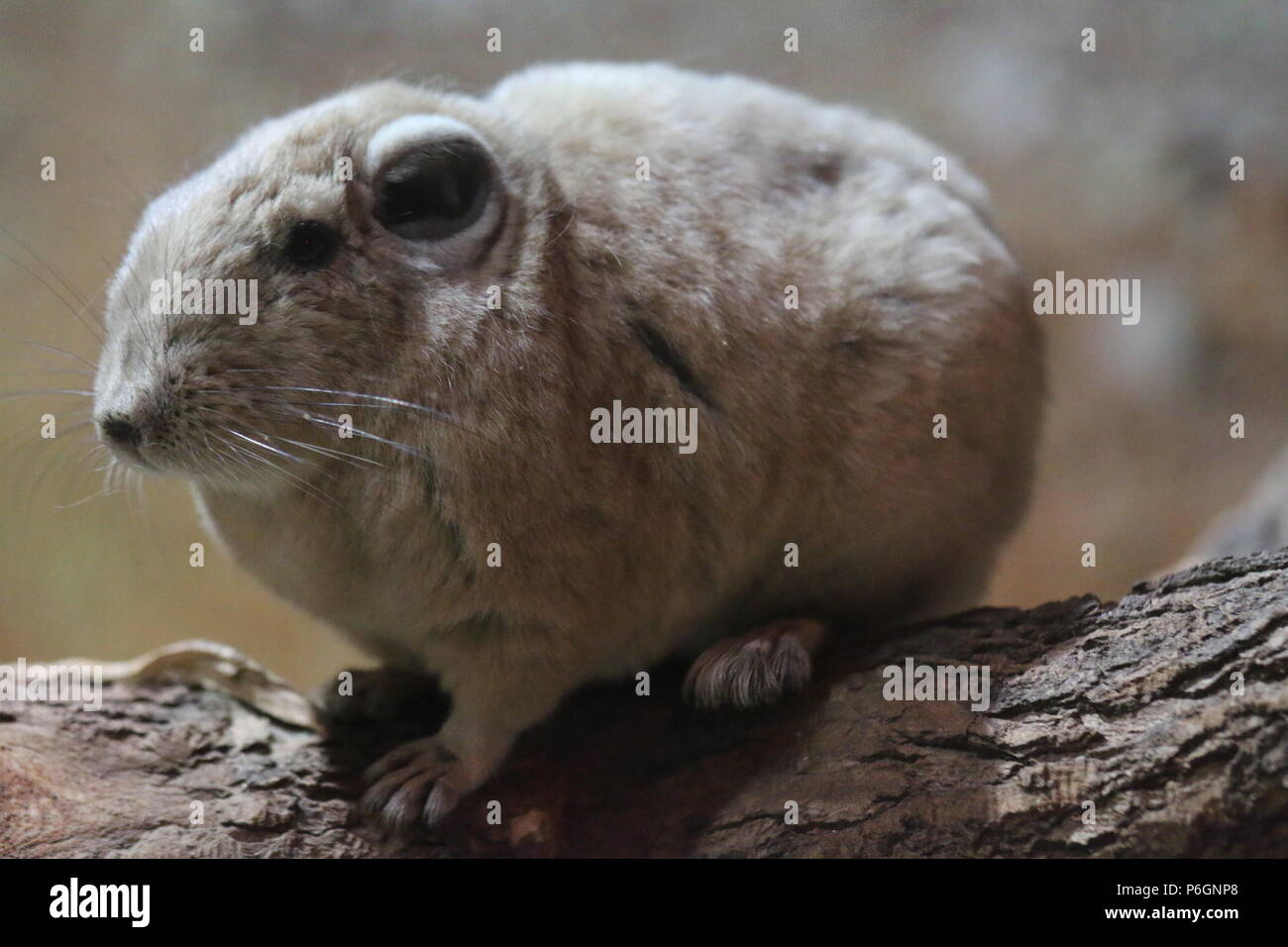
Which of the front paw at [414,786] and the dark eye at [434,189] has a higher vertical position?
the dark eye at [434,189]

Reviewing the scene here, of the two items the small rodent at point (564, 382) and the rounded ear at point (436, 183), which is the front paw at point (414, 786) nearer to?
the small rodent at point (564, 382)

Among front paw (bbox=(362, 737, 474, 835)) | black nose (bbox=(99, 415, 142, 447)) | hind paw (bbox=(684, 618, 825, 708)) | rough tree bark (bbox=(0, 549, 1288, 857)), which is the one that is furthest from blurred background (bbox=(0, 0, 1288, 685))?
front paw (bbox=(362, 737, 474, 835))

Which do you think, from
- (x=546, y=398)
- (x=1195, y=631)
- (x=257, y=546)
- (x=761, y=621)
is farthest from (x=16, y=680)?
(x=1195, y=631)

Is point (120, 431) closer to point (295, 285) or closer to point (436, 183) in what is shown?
point (295, 285)

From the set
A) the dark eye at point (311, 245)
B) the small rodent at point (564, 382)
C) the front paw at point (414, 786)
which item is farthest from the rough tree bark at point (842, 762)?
the dark eye at point (311, 245)

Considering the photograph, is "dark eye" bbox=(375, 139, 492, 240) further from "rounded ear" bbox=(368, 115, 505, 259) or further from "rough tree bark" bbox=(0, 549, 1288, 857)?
"rough tree bark" bbox=(0, 549, 1288, 857)

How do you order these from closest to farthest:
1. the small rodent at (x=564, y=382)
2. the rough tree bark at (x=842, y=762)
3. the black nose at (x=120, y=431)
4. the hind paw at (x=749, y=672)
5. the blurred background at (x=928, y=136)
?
the rough tree bark at (x=842, y=762), the black nose at (x=120, y=431), the small rodent at (x=564, y=382), the hind paw at (x=749, y=672), the blurred background at (x=928, y=136)

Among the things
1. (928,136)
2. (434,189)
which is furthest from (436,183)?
(928,136)
